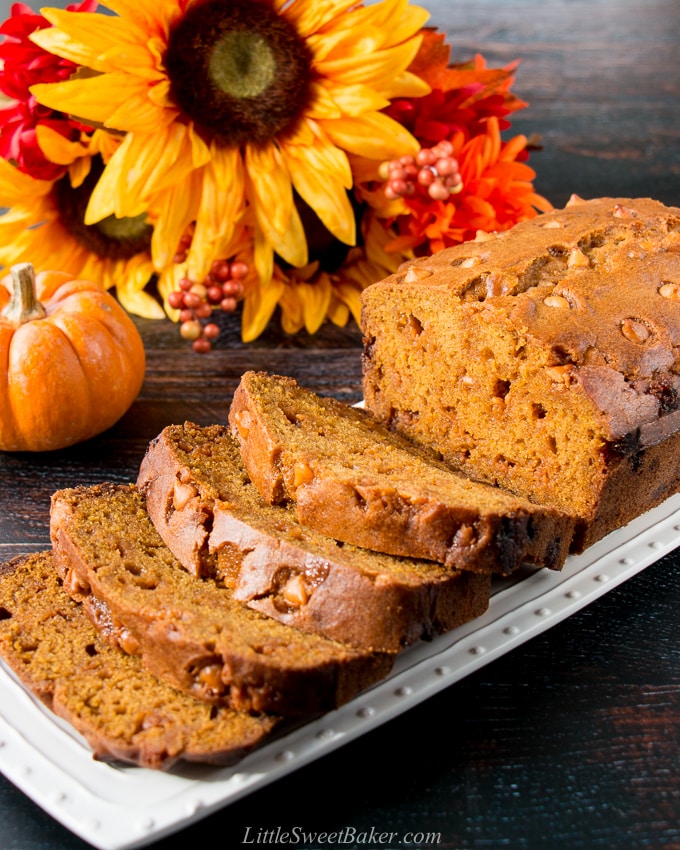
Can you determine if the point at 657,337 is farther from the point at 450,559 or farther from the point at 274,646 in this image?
the point at 274,646

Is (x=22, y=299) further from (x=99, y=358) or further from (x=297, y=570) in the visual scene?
(x=297, y=570)

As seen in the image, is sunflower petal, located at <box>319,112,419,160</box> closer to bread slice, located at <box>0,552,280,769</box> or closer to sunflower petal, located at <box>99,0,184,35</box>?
sunflower petal, located at <box>99,0,184,35</box>

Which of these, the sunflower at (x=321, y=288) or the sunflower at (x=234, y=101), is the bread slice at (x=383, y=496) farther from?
the sunflower at (x=321, y=288)

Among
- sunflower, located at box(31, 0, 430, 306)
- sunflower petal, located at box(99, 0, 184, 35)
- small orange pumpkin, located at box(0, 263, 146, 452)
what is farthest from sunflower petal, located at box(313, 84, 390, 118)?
small orange pumpkin, located at box(0, 263, 146, 452)

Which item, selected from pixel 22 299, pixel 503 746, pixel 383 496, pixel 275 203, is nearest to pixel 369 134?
pixel 275 203

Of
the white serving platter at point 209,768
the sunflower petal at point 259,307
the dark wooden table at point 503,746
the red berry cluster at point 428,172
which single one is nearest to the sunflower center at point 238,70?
the red berry cluster at point 428,172

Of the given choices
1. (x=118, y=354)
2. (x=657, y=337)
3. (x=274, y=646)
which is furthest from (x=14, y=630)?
(x=657, y=337)
